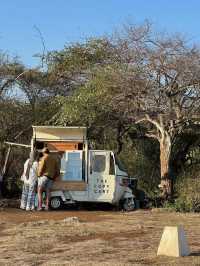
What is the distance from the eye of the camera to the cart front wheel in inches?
721

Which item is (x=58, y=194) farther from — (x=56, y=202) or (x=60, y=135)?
(x=60, y=135)

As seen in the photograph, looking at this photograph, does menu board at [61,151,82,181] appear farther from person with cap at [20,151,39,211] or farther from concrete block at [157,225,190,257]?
concrete block at [157,225,190,257]

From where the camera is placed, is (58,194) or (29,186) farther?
(58,194)

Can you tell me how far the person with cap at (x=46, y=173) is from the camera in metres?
17.4

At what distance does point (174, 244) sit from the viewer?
30.2 feet

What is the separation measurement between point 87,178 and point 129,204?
63.8 inches

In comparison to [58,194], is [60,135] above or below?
above

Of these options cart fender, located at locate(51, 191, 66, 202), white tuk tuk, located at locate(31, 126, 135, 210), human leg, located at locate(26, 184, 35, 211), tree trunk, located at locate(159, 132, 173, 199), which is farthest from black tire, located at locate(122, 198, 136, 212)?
human leg, located at locate(26, 184, 35, 211)

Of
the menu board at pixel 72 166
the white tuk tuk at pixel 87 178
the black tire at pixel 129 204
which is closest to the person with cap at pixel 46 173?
the white tuk tuk at pixel 87 178

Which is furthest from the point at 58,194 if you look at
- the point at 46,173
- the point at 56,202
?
the point at 46,173

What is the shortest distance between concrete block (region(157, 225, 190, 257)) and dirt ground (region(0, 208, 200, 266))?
134 millimetres

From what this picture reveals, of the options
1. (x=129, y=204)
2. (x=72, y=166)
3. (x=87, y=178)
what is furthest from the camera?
(x=129, y=204)

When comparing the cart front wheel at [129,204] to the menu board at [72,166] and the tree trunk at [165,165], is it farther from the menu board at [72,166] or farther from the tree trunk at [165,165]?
the menu board at [72,166]

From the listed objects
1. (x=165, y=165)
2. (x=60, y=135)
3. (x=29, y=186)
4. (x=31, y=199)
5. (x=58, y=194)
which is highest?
(x=60, y=135)
